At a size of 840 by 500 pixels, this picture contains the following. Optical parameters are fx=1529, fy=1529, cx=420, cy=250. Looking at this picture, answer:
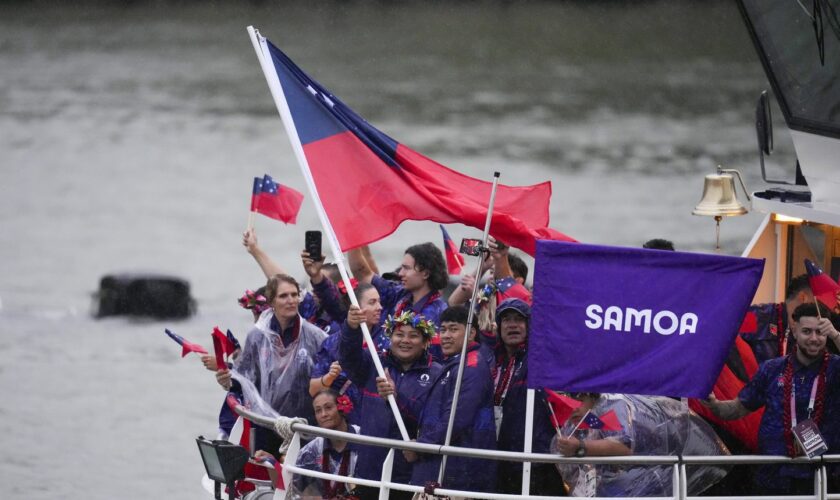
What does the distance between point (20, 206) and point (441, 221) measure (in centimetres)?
4159

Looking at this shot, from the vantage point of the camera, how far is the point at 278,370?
38.0 feet

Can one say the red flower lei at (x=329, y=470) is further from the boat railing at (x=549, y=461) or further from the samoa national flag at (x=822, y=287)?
the samoa national flag at (x=822, y=287)

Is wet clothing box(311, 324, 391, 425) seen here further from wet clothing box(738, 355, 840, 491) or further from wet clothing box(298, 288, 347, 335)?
wet clothing box(738, 355, 840, 491)

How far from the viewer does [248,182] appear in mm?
50938

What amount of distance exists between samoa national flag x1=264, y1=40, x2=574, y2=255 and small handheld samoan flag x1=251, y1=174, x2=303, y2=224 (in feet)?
6.63

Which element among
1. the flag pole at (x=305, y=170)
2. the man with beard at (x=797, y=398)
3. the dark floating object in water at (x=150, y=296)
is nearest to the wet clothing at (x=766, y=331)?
the man with beard at (x=797, y=398)

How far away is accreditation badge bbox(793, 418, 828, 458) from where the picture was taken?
31.3ft

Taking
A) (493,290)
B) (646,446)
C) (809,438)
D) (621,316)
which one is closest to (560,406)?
(646,446)

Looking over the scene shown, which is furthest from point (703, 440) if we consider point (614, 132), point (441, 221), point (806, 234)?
point (614, 132)

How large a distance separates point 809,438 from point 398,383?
8.93 feet

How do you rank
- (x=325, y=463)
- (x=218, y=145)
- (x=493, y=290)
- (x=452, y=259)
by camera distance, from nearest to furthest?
(x=325, y=463)
(x=493, y=290)
(x=452, y=259)
(x=218, y=145)

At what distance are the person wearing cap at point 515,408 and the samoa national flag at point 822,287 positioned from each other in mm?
1892

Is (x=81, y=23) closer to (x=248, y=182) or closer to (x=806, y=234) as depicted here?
(x=248, y=182)

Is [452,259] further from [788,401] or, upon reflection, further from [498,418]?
[788,401]
